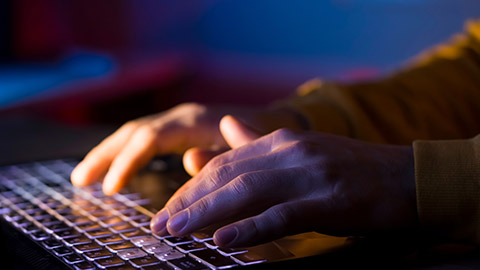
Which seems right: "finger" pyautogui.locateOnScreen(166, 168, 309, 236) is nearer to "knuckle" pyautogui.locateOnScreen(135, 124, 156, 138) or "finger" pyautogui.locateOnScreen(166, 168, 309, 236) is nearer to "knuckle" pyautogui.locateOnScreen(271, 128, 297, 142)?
"knuckle" pyautogui.locateOnScreen(271, 128, 297, 142)

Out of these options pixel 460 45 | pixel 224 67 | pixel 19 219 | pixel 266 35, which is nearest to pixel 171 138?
pixel 19 219

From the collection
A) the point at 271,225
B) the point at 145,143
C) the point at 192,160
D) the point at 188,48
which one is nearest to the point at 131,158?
the point at 145,143

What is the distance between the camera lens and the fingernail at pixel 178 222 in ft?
1.80

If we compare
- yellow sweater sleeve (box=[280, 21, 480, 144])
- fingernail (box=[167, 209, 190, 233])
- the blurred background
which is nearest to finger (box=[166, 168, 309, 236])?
fingernail (box=[167, 209, 190, 233])

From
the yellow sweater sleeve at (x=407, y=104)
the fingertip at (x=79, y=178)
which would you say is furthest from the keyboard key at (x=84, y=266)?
the yellow sweater sleeve at (x=407, y=104)

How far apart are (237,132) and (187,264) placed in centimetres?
25

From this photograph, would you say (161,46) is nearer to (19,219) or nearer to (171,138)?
(171,138)

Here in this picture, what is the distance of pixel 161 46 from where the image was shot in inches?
122

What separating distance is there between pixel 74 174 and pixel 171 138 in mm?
155

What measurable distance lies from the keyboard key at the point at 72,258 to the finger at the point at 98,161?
0.33 metres

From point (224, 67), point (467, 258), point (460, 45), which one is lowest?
point (467, 258)

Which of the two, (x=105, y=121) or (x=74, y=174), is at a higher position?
(x=105, y=121)

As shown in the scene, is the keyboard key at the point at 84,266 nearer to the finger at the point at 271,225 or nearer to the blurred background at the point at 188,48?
the finger at the point at 271,225

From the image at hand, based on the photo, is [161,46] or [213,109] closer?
[213,109]
